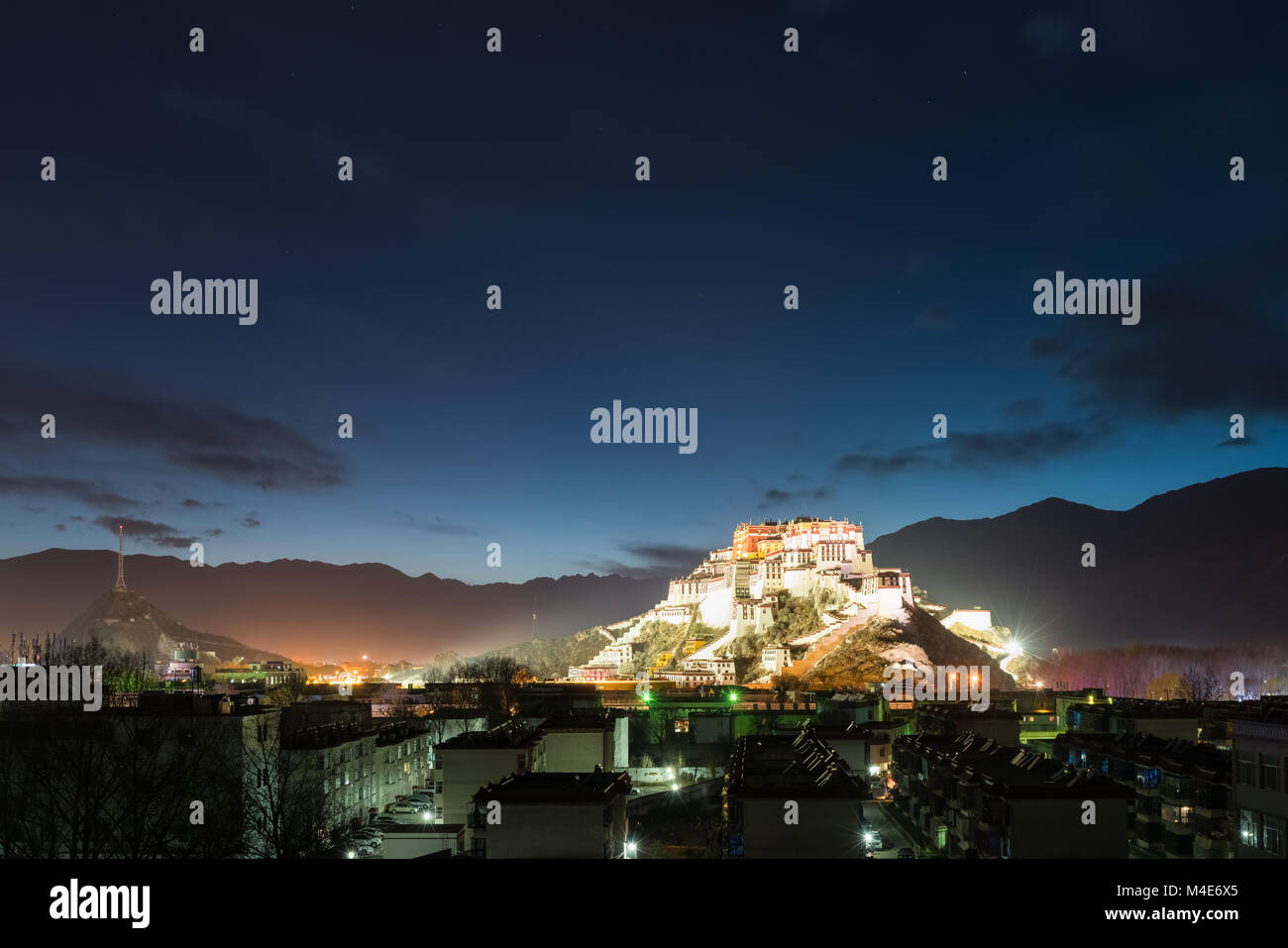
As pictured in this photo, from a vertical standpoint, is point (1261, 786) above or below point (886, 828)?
above

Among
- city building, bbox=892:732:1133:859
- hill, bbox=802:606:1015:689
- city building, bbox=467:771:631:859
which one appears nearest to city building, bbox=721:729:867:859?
city building, bbox=467:771:631:859

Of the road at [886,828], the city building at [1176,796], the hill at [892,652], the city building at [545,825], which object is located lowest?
the hill at [892,652]

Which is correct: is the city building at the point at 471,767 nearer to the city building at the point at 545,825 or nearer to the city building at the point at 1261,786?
the city building at the point at 545,825

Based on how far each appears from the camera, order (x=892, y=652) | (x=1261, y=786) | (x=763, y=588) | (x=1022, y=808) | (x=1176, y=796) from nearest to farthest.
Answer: (x=1261, y=786)
(x=1022, y=808)
(x=1176, y=796)
(x=892, y=652)
(x=763, y=588)

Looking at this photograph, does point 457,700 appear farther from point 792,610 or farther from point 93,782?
point 792,610

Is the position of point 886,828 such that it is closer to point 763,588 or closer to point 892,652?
point 892,652

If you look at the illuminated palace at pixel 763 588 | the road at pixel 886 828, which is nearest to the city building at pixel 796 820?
the road at pixel 886 828

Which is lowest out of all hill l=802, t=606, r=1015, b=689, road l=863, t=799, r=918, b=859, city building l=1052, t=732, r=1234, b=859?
hill l=802, t=606, r=1015, b=689

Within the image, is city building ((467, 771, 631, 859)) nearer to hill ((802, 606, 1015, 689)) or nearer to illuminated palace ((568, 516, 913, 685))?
hill ((802, 606, 1015, 689))

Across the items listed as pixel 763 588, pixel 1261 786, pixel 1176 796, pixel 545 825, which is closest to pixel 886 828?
pixel 1176 796
